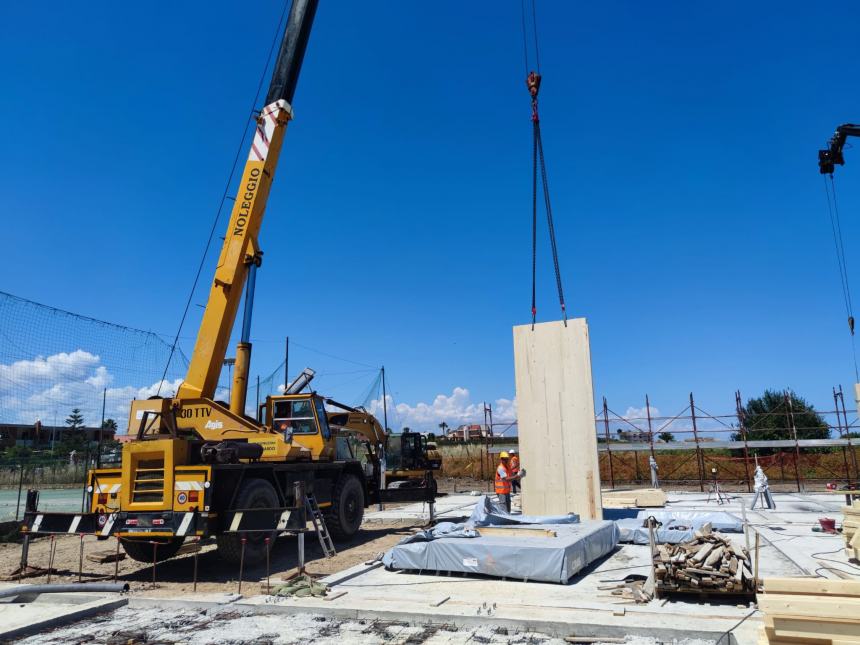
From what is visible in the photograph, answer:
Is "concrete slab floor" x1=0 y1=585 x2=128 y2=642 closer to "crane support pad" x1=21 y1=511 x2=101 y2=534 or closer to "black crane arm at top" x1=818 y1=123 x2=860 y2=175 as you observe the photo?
"crane support pad" x1=21 y1=511 x2=101 y2=534

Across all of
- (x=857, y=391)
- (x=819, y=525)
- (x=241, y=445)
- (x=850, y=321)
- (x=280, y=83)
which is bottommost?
(x=819, y=525)

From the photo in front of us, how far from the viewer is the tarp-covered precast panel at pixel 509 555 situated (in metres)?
7.33

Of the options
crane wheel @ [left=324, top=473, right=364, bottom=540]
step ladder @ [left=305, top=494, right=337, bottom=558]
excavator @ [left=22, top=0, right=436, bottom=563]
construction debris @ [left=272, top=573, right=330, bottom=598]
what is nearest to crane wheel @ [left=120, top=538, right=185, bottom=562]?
excavator @ [left=22, top=0, right=436, bottom=563]

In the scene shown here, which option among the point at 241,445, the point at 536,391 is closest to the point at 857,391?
the point at 536,391

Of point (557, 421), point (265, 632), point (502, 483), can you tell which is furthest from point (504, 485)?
point (265, 632)

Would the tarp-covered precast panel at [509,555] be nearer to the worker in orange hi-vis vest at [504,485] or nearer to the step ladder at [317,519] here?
the step ladder at [317,519]

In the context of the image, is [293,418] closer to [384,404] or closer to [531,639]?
[531,639]

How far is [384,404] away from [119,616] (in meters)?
21.3

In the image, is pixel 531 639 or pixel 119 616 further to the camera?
pixel 119 616

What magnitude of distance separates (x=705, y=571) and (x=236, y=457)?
631 centimetres

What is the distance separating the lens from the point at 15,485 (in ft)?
52.6

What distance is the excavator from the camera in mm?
8305

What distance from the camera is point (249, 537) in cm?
891

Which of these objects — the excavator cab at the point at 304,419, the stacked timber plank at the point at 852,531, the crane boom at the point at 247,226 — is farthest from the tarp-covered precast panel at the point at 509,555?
the crane boom at the point at 247,226
